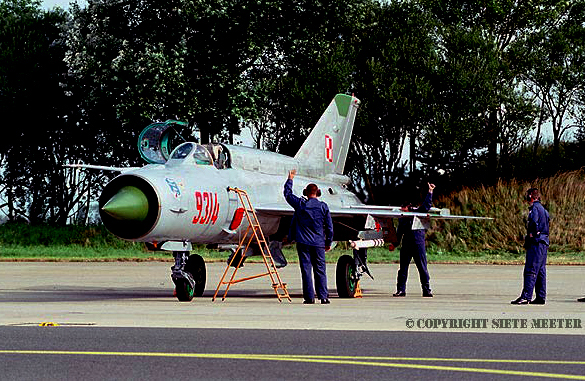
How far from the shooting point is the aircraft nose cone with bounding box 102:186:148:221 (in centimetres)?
1741

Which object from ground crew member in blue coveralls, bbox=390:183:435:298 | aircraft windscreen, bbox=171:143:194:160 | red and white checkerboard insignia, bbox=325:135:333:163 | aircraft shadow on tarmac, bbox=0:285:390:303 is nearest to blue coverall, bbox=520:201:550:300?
ground crew member in blue coveralls, bbox=390:183:435:298

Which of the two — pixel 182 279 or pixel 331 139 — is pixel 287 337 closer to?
pixel 182 279

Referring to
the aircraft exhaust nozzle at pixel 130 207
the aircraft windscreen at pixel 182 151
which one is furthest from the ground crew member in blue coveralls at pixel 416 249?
the aircraft exhaust nozzle at pixel 130 207

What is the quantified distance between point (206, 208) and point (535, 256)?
5.67 m

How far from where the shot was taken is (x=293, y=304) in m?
18.8

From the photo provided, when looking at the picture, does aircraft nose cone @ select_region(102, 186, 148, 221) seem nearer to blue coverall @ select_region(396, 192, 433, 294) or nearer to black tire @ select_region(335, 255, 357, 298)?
black tire @ select_region(335, 255, 357, 298)

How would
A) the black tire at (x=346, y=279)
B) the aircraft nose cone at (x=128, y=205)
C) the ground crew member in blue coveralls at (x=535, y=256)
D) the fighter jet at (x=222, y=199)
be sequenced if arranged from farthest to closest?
the black tire at (x=346, y=279)
the ground crew member in blue coveralls at (x=535, y=256)
the fighter jet at (x=222, y=199)
the aircraft nose cone at (x=128, y=205)

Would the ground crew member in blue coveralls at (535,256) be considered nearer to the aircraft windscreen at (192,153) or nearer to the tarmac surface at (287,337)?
the tarmac surface at (287,337)

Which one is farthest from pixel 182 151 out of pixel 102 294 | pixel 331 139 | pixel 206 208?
pixel 331 139

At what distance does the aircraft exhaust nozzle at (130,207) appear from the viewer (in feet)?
57.4

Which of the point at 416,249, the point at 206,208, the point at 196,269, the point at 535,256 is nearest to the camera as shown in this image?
the point at 535,256

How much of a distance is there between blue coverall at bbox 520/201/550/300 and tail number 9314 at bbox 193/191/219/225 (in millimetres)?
5411

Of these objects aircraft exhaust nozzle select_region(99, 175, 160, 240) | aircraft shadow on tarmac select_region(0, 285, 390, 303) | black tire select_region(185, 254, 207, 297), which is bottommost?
aircraft shadow on tarmac select_region(0, 285, 390, 303)

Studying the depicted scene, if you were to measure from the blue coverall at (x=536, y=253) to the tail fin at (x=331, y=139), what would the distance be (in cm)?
712
